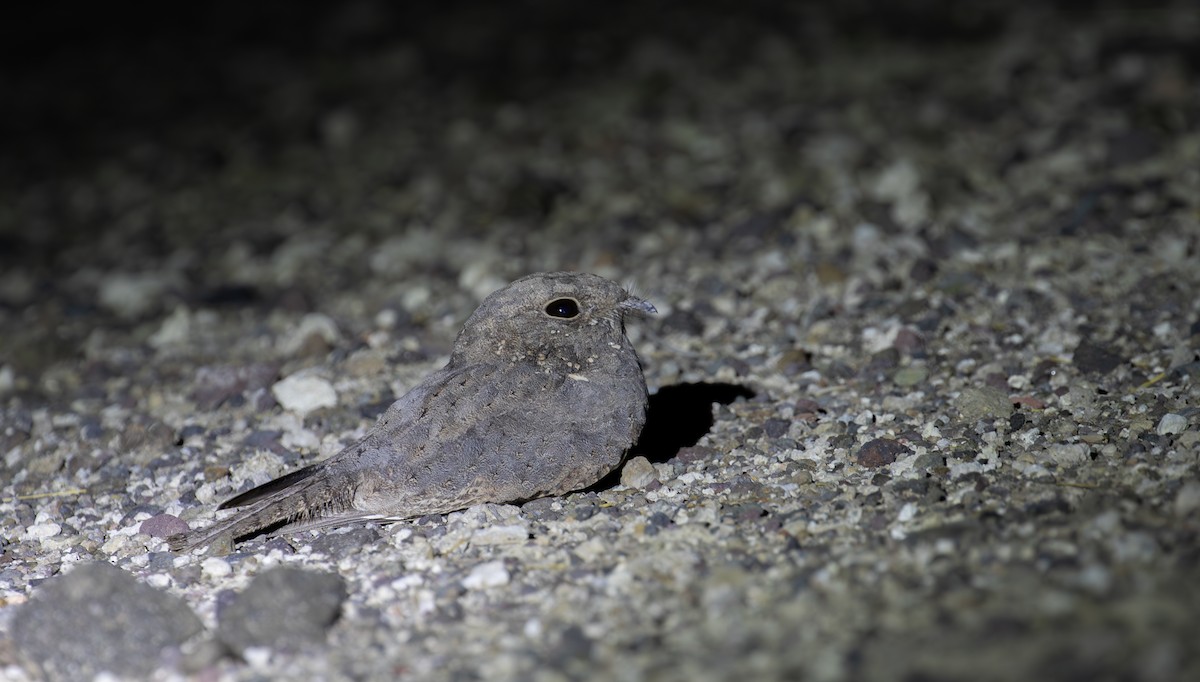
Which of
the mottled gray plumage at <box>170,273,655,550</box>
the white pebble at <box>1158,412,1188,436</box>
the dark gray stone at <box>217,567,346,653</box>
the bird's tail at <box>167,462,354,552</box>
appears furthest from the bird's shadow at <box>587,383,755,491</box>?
the white pebble at <box>1158,412,1188,436</box>

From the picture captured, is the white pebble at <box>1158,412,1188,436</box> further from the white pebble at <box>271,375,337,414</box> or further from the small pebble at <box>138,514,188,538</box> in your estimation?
the small pebble at <box>138,514,188,538</box>

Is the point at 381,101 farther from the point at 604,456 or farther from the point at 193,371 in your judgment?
the point at 604,456

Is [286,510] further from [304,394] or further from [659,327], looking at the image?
[659,327]

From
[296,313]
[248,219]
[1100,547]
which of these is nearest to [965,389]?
[1100,547]

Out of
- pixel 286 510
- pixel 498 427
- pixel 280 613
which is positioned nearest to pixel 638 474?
pixel 498 427

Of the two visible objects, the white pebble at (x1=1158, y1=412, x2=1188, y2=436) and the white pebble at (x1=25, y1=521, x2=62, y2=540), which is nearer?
the white pebble at (x1=1158, y1=412, x2=1188, y2=436)
